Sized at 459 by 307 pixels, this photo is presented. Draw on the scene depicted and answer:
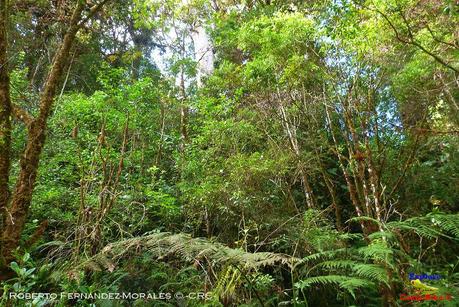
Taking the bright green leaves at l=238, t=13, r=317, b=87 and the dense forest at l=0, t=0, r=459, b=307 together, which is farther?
the bright green leaves at l=238, t=13, r=317, b=87

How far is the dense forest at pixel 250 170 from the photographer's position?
326 centimetres

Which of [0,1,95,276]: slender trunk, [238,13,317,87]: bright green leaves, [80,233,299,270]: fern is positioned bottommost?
[80,233,299,270]: fern

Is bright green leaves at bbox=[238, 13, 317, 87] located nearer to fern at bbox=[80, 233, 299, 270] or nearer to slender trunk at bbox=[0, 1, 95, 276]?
slender trunk at bbox=[0, 1, 95, 276]

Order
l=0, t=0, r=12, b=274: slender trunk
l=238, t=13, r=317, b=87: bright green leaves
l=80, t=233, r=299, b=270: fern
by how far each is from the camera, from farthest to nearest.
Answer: l=238, t=13, r=317, b=87: bright green leaves, l=0, t=0, r=12, b=274: slender trunk, l=80, t=233, r=299, b=270: fern

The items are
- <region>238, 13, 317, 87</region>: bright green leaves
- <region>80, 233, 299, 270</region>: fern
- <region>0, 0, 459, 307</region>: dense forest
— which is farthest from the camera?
<region>238, 13, 317, 87</region>: bright green leaves

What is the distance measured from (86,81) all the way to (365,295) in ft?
30.7

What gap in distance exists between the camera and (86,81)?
10.3 m

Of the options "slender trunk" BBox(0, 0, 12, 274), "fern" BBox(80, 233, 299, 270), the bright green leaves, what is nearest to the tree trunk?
"slender trunk" BBox(0, 0, 12, 274)

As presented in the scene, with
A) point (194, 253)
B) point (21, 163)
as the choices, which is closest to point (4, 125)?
point (21, 163)

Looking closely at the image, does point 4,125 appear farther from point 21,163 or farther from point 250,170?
point 250,170

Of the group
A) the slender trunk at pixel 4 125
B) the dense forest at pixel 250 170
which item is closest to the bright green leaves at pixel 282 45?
the dense forest at pixel 250 170

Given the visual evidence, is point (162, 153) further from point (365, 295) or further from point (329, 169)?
point (365, 295)

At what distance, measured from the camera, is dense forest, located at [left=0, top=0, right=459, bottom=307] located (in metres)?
3.26

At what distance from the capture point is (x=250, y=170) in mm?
5629
